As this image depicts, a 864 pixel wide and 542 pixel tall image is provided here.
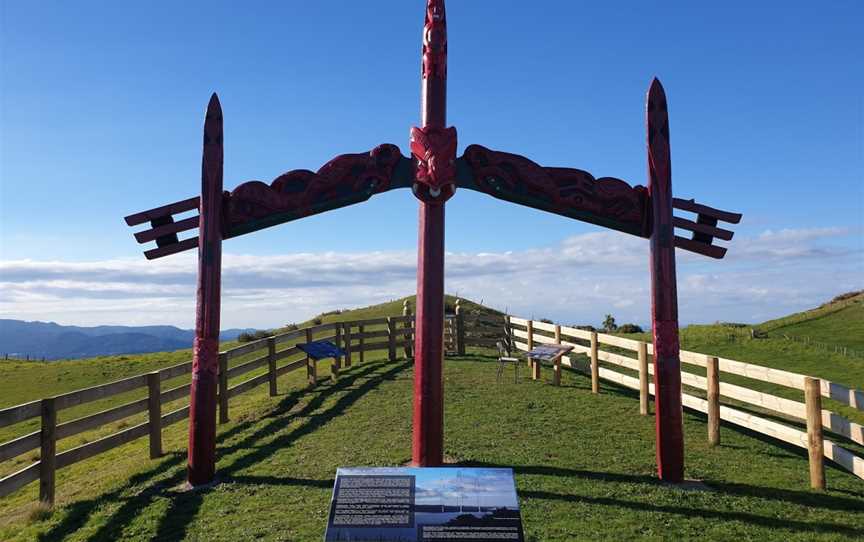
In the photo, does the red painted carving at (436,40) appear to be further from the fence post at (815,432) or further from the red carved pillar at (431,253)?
the fence post at (815,432)

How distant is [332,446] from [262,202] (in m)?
3.78

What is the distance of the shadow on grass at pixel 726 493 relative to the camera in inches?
237

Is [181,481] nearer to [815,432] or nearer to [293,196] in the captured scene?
[293,196]

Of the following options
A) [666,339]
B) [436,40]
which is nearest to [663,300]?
[666,339]

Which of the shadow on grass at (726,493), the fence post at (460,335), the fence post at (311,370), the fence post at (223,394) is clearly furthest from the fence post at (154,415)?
the fence post at (460,335)

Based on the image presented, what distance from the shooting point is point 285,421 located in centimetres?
1077

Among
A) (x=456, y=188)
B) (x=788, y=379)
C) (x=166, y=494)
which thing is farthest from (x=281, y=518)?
(x=788, y=379)

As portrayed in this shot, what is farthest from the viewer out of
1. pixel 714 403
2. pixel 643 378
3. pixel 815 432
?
pixel 643 378

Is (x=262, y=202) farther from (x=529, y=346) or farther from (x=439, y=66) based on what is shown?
(x=529, y=346)

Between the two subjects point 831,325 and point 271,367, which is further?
point 831,325

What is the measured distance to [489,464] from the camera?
7.91 metres

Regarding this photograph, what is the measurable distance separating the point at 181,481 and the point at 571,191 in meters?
6.36

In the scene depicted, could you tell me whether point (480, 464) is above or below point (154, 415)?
below

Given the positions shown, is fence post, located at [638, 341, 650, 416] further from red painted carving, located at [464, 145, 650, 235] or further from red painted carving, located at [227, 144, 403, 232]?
red painted carving, located at [227, 144, 403, 232]
